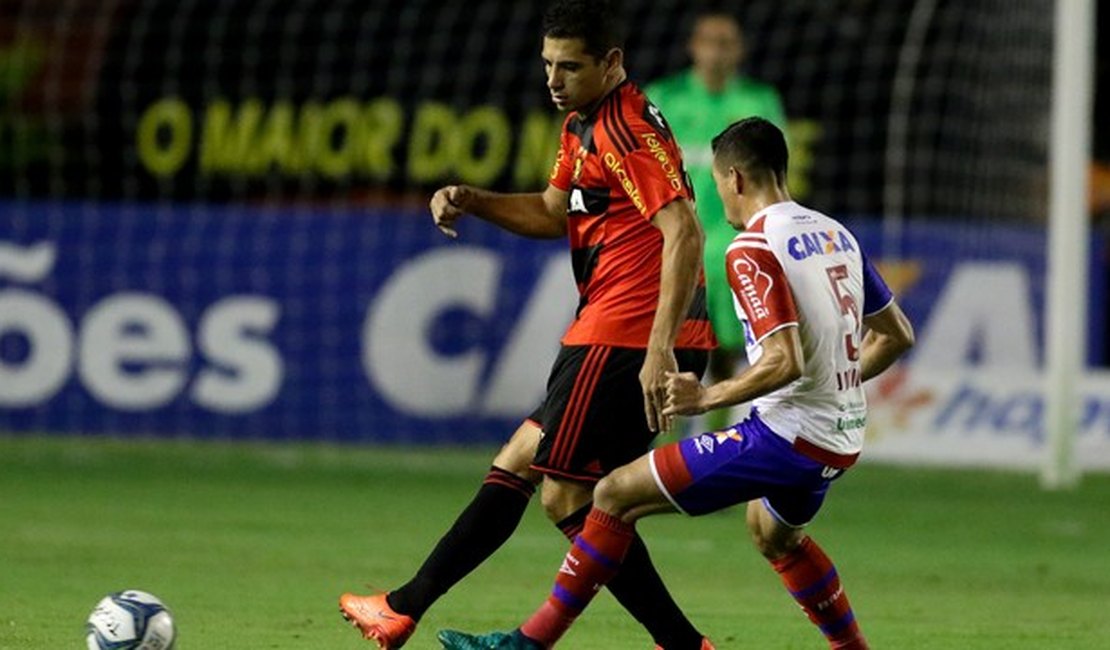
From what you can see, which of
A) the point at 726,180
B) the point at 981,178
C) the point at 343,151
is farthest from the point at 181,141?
the point at 726,180

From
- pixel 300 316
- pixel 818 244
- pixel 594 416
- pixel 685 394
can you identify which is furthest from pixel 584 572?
pixel 300 316

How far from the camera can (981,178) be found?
17.8 m

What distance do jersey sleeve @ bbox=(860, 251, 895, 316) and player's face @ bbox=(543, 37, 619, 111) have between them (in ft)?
2.91

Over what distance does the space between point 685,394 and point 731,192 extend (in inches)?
26.7

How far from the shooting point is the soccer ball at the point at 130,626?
6695 mm

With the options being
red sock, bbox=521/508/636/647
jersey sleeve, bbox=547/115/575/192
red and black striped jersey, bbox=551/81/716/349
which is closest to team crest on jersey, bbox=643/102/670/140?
red and black striped jersey, bbox=551/81/716/349

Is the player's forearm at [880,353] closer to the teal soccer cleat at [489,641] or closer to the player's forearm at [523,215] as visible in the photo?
the player's forearm at [523,215]

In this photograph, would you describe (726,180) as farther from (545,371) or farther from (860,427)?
(545,371)

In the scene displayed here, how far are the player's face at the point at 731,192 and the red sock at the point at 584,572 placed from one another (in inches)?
34.6

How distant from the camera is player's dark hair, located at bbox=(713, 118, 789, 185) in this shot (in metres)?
6.88

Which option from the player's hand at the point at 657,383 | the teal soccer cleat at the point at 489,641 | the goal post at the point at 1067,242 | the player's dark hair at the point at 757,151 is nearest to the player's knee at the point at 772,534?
the player's hand at the point at 657,383

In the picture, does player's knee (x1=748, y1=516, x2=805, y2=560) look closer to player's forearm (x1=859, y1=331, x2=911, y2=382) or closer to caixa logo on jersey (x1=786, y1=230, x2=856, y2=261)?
player's forearm (x1=859, y1=331, x2=911, y2=382)

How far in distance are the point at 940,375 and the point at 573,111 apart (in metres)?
8.06

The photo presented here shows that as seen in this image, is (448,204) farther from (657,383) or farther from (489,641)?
(489,641)
